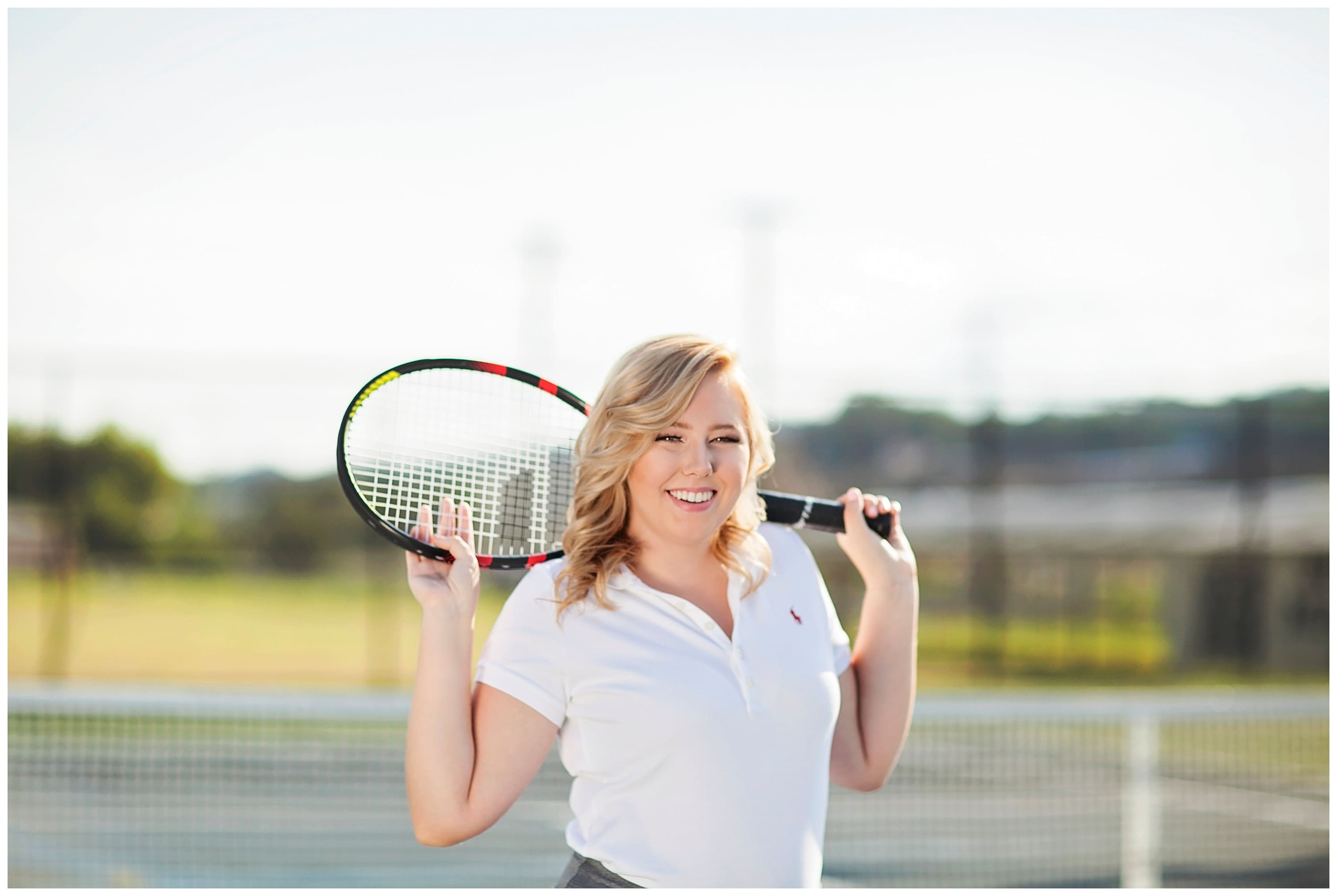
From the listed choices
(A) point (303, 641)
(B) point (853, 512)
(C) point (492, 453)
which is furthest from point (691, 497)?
(A) point (303, 641)

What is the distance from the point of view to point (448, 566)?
156 centimetres

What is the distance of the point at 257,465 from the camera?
10.9 metres

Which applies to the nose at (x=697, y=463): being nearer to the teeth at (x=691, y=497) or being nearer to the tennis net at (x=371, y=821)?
the teeth at (x=691, y=497)

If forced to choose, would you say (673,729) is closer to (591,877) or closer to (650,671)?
(650,671)

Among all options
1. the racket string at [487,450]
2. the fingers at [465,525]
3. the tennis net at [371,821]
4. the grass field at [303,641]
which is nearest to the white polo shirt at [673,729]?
the fingers at [465,525]

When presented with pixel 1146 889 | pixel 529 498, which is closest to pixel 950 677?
pixel 1146 889

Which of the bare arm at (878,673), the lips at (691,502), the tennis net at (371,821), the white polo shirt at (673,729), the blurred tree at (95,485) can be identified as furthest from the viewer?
the blurred tree at (95,485)

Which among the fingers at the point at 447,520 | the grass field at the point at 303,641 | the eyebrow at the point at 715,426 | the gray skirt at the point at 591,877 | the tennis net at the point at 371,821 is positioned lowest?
the grass field at the point at 303,641

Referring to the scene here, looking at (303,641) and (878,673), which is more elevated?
(878,673)

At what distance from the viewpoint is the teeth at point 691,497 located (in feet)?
5.13

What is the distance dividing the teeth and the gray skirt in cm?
47

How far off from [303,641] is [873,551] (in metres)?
15.6

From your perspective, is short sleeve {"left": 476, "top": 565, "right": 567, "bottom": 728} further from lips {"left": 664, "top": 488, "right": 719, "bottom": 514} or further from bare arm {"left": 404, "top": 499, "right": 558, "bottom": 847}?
lips {"left": 664, "top": 488, "right": 719, "bottom": 514}

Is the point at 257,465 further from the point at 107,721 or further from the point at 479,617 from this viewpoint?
the point at 107,721
